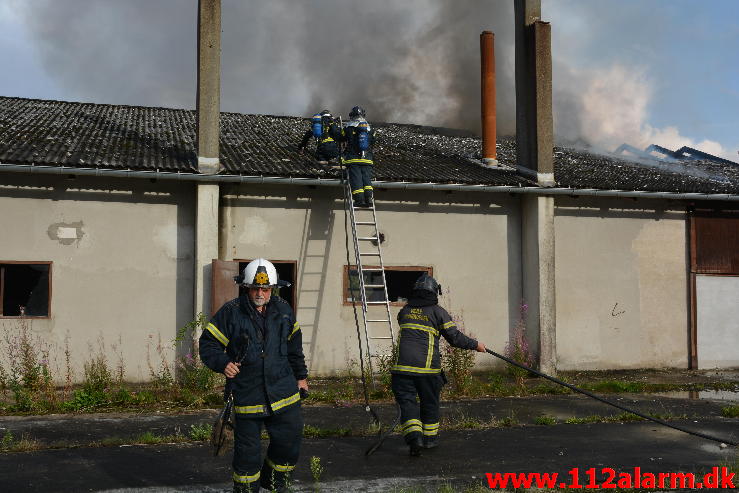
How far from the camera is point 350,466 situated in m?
5.68

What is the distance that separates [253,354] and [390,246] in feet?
22.0

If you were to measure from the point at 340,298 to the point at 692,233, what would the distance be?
250 inches

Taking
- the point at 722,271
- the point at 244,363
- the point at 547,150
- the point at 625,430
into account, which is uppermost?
the point at 547,150

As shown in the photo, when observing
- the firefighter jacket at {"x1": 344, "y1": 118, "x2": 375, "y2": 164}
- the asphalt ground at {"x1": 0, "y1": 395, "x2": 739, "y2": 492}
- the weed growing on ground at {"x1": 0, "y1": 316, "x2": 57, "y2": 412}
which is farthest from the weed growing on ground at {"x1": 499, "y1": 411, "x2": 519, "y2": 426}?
the weed growing on ground at {"x1": 0, "y1": 316, "x2": 57, "y2": 412}

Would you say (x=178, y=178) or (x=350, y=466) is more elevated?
(x=178, y=178)

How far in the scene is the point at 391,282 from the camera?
11.1 metres

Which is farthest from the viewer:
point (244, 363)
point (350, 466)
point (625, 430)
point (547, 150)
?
point (547, 150)

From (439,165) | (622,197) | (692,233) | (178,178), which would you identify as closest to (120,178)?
(178,178)

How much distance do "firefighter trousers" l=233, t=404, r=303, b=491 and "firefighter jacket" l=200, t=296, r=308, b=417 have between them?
0.07 metres

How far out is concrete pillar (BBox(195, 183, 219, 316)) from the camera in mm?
9703

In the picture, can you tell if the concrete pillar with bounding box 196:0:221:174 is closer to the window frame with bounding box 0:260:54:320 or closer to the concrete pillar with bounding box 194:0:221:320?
the concrete pillar with bounding box 194:0:221:320

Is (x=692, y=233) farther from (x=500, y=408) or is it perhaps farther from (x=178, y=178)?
(x=178, y=178)

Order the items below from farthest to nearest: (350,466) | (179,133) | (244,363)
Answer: (179,133), (350,466), (244,363)

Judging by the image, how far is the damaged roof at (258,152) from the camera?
399 inches
